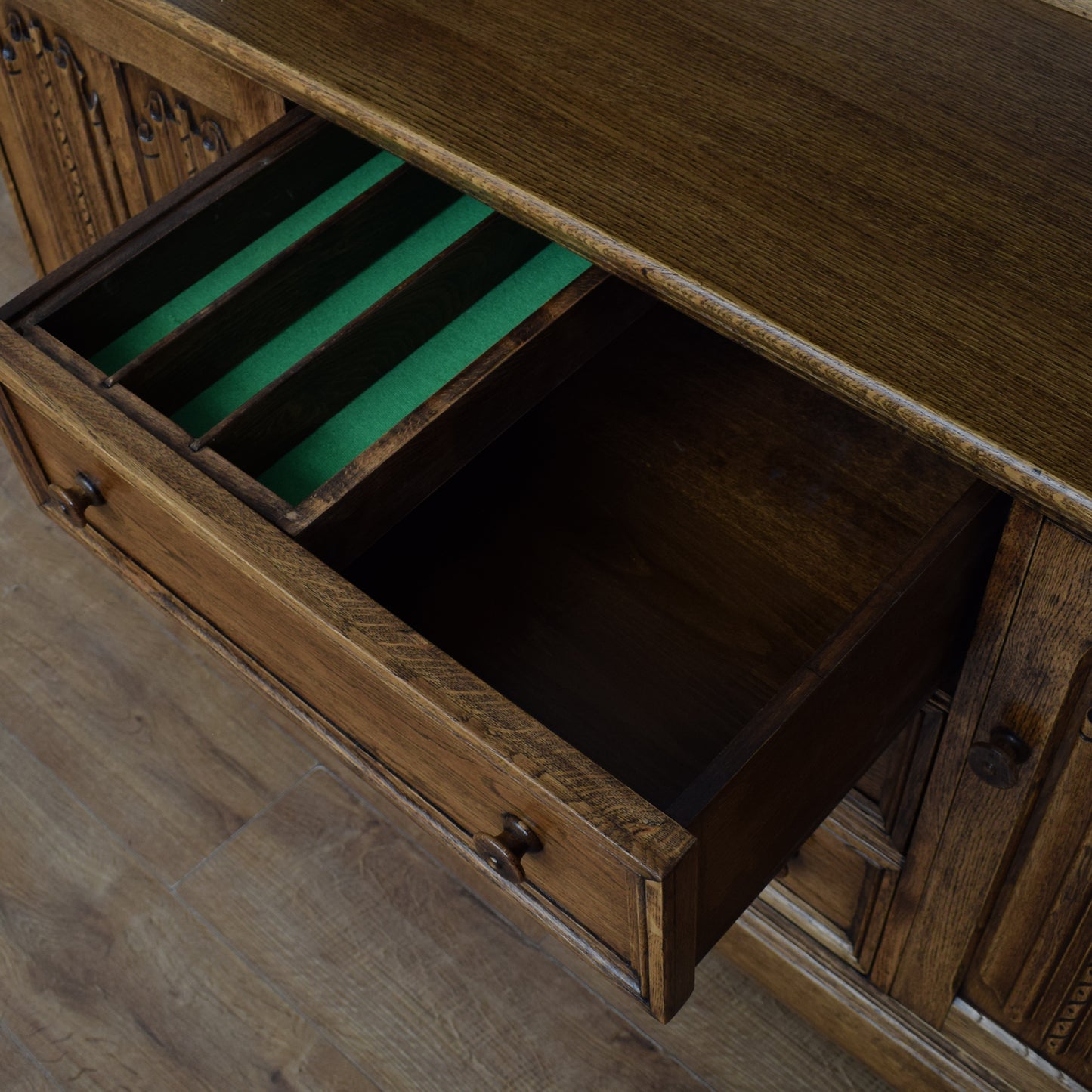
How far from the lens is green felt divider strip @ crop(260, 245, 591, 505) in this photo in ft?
2.63

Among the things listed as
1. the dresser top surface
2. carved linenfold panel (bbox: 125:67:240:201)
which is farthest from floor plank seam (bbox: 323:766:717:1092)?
the dresser top surface

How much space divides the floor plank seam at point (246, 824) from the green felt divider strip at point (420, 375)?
55 centimetres

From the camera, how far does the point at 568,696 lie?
0.78 metres

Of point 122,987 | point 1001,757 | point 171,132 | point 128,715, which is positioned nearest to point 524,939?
point 122,987

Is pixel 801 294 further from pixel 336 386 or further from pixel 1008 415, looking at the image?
pixel 336 386

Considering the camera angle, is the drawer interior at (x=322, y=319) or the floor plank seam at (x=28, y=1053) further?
the floor plank seam at (x=28, y=1053)

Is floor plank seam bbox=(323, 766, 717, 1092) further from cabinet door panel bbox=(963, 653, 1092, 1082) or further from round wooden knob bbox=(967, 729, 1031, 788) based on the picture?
round wooden knob bbox=(967, 729, 1031, 788)

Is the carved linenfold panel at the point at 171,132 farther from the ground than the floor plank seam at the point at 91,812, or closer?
farther from the ground

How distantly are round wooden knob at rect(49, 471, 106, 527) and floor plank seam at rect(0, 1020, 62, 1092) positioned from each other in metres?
0.53

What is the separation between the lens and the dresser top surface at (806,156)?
23.3 inches

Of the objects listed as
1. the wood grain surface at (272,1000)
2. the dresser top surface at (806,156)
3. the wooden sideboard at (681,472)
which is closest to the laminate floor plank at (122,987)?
the wood grain surface at (272,1000)

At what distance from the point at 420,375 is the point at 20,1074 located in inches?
27.5

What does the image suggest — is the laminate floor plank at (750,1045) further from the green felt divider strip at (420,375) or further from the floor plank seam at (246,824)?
the green felt divider strip at (420,375)

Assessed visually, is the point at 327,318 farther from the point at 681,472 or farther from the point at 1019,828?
the point at 1019,828
